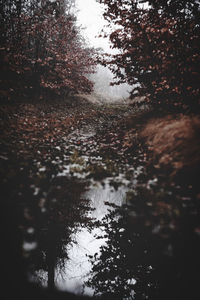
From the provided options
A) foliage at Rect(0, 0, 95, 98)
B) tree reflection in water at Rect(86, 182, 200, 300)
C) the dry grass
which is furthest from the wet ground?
foliage at Rect(0, 0, 95, 98)

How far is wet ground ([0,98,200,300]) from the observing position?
2.82 meters

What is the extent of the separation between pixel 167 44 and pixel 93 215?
616 cm

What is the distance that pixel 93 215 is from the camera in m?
6.73

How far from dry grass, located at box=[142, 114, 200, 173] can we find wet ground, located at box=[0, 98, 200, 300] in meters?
0.31

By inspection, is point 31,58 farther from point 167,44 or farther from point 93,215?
point 93,215

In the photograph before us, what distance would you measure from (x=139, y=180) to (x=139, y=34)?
5.12 m

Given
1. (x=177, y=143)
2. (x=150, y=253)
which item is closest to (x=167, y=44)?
(x=177, y=143)

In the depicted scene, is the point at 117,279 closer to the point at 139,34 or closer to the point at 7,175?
the point at 7,175

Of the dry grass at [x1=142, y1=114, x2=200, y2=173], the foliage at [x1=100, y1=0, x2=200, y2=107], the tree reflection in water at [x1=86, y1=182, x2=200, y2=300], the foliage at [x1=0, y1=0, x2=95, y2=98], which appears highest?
the foliage at [x1=0, y1=0, x2=95, y2=98]

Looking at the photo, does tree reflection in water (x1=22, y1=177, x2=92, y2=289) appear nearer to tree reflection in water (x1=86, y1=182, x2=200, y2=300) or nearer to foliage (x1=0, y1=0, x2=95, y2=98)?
tree reflection in water (x1=86, y1=182, x2=200, y2=300)

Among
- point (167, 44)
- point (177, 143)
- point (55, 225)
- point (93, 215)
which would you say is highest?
point (167, 44)

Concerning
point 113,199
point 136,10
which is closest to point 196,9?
point 136,10

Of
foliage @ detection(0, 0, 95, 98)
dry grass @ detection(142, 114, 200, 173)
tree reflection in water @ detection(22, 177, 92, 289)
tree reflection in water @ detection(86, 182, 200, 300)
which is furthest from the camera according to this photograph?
foliage @ detection(0, 0, 95, 98)

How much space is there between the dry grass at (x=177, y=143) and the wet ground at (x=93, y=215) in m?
0.31
